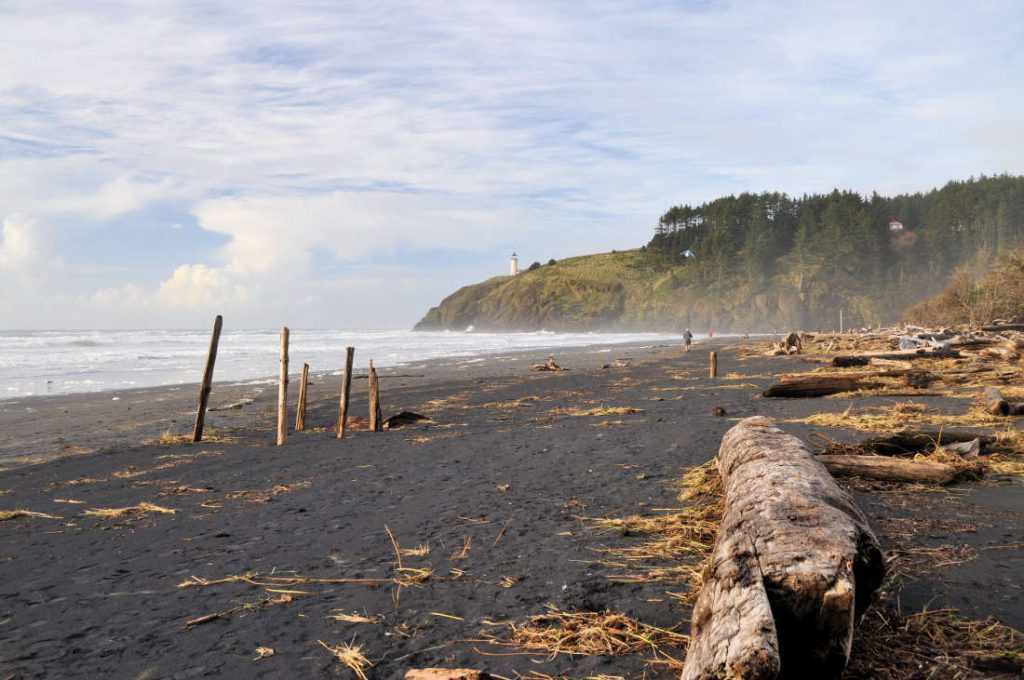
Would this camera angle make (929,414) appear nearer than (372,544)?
No

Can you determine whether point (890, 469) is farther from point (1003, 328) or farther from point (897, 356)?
point (1003, 328)

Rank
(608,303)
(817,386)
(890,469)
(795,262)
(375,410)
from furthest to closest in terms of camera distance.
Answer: (608,303)
(795,262)
(817,386)
(375,410)
(890,469)

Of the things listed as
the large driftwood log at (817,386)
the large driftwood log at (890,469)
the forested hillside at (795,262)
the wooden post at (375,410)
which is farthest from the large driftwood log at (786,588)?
the forested hillside at (795,262)

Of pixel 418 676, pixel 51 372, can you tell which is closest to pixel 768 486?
pixel 418 676

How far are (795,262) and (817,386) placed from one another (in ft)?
281

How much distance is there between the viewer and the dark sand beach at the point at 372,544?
3.50 metres

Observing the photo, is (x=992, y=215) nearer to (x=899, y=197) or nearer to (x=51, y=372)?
(x=899, y=197)

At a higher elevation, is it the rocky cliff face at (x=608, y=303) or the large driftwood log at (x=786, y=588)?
the rocky cliff face at (x=608, y=303)

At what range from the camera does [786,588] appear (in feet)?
8.89

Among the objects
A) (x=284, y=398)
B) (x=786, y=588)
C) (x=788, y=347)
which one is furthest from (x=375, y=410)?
(x=788, y=347)

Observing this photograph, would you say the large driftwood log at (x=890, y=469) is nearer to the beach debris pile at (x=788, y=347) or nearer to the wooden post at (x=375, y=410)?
the wooden post at (x=375, y=410)

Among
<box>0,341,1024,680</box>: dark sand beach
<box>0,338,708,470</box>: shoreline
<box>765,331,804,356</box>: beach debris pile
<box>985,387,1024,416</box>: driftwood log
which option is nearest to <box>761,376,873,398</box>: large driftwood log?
<box>0,341,1024,680</box>: dark sand beach

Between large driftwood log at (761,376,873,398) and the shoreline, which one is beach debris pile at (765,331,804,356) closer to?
the shoreline

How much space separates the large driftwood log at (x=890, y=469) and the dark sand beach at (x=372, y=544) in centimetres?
28
